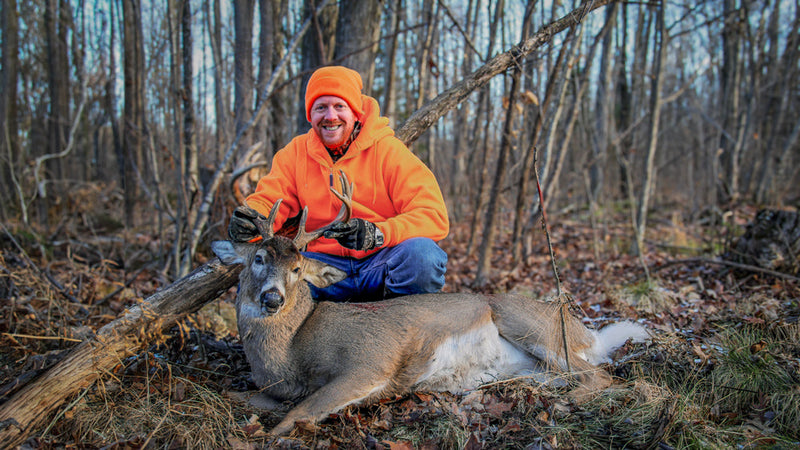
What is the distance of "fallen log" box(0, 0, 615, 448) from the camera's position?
257 centimetres

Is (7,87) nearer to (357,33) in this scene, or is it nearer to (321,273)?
(357,33)

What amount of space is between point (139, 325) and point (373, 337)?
159 centimetres

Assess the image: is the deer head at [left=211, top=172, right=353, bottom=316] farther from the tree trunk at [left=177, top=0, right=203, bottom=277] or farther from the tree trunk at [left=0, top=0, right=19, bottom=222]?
the tree trunk at [left=0, top=0, right=19, bottom=222]

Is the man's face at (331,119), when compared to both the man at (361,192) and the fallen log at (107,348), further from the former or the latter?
the fallen log at (107,348)

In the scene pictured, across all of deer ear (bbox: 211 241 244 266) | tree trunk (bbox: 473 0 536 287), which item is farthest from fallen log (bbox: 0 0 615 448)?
tree trunk (bbox: 473 0 536 287)

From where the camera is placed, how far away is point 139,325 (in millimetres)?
3242

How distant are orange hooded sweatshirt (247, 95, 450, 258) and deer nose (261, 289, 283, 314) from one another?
779 mm

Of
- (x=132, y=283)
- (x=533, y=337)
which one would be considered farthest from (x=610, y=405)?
(x=132, y=283)

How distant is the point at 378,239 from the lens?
322 cm

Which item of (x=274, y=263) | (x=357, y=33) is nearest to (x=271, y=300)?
(x=274, y=263)

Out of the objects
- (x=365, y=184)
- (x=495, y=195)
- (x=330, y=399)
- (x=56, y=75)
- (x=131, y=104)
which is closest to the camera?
(x=330, y=399)

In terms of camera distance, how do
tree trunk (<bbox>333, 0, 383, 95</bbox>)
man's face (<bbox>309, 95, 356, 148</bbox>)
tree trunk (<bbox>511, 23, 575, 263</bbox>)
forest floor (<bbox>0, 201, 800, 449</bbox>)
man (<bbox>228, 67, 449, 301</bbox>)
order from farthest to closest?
tree trunk (<bbox>511, 23, 575, 263</bbox>), tree trunk (<bbox>333, 0, 383, 95</bbox>), man's face (<bbox>309, 95, 356, 148</bbox>), man (<bbox>228, 67, 449, 301</bbox>), forest floor (<bbox>0, 201, 800, 449</bbox>)

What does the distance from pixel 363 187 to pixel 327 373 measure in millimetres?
1347

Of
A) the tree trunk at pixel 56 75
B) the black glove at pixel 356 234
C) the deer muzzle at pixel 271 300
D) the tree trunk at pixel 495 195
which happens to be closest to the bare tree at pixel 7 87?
the tree trunk at pixel 56 75
